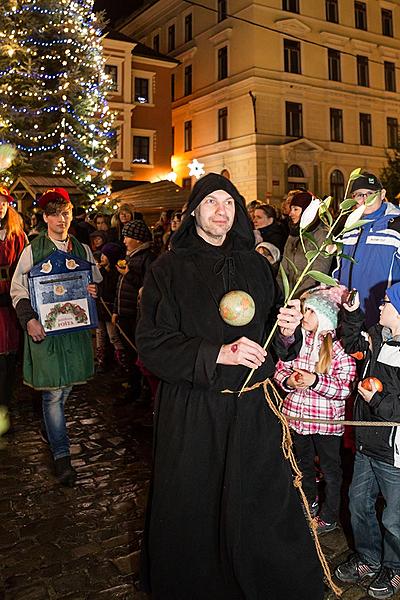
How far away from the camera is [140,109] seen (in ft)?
113

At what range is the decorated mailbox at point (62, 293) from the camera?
197 inches

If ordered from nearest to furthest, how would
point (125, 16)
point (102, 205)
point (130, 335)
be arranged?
point (130, 335), point (102, 205), point (125, 16)

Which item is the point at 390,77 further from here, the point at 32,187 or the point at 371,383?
the point at 371,383

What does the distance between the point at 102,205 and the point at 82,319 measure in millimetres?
12360

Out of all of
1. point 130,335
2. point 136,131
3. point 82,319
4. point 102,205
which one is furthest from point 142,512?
point 136,131

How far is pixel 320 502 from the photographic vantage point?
4.55 metres

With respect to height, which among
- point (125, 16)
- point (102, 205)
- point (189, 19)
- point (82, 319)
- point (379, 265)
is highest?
point (125, 16)

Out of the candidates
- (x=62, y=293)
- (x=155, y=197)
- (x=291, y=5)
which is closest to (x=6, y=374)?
(x=62, y=293)

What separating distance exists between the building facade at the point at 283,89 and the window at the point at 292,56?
74 millimetres

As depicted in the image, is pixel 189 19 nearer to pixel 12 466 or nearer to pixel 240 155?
pixel 240 155

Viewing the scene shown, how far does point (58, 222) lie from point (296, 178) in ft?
97.3

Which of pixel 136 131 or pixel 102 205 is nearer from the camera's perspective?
pixel 102 205

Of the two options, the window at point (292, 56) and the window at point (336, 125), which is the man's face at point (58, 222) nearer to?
the window at point (292, 56)

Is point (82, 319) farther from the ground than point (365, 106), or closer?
closer
